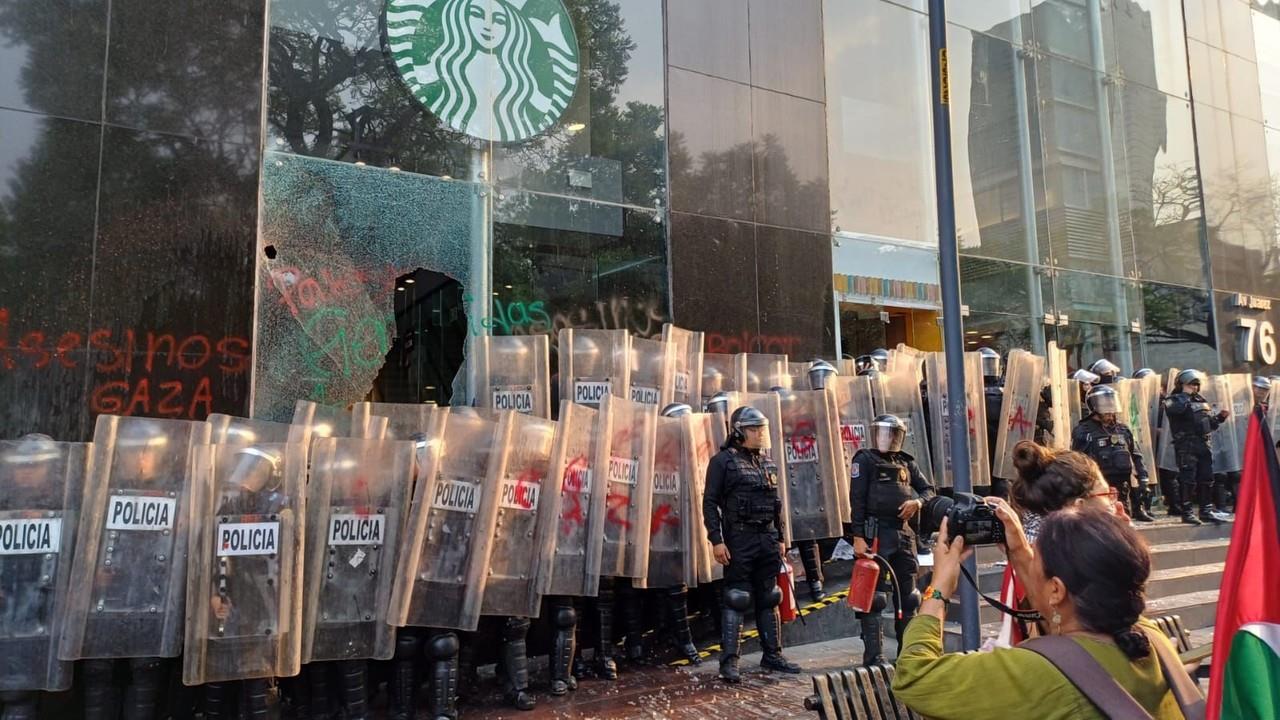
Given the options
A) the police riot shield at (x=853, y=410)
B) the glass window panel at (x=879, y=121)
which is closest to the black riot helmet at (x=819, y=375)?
the police riot shield at (x=853, y=410)

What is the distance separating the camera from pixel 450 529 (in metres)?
5.53

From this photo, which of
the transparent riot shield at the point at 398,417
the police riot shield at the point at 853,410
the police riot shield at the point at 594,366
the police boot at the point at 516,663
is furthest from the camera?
the police riot shield at the point at 853,410

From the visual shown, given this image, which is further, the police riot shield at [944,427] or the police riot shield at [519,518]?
the police riot shield at [944,427]

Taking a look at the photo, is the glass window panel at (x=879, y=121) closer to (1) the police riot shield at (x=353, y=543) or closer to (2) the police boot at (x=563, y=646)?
→ (2) the police boot at (x=563, y=646)

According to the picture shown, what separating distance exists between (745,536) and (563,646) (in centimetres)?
148

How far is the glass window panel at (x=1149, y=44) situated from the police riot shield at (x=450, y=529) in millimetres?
15902

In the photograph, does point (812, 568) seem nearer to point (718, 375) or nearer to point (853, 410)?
point (853, 410)

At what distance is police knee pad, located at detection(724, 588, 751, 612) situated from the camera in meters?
6.24

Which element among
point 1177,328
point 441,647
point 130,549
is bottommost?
point 441,647

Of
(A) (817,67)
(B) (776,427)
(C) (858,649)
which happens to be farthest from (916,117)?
(C) (858,649)

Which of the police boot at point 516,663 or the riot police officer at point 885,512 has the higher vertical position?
the riot police officer at point 885,512

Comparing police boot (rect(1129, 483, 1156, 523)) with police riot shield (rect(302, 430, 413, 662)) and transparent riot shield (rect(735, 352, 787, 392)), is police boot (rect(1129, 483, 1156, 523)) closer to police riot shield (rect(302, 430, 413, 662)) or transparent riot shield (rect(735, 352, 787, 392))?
transparent riot shield (rect(735, 352, 787, 392))

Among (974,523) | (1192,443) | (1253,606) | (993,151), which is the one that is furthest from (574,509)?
(993,151)

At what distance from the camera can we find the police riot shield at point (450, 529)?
534 centimetres
